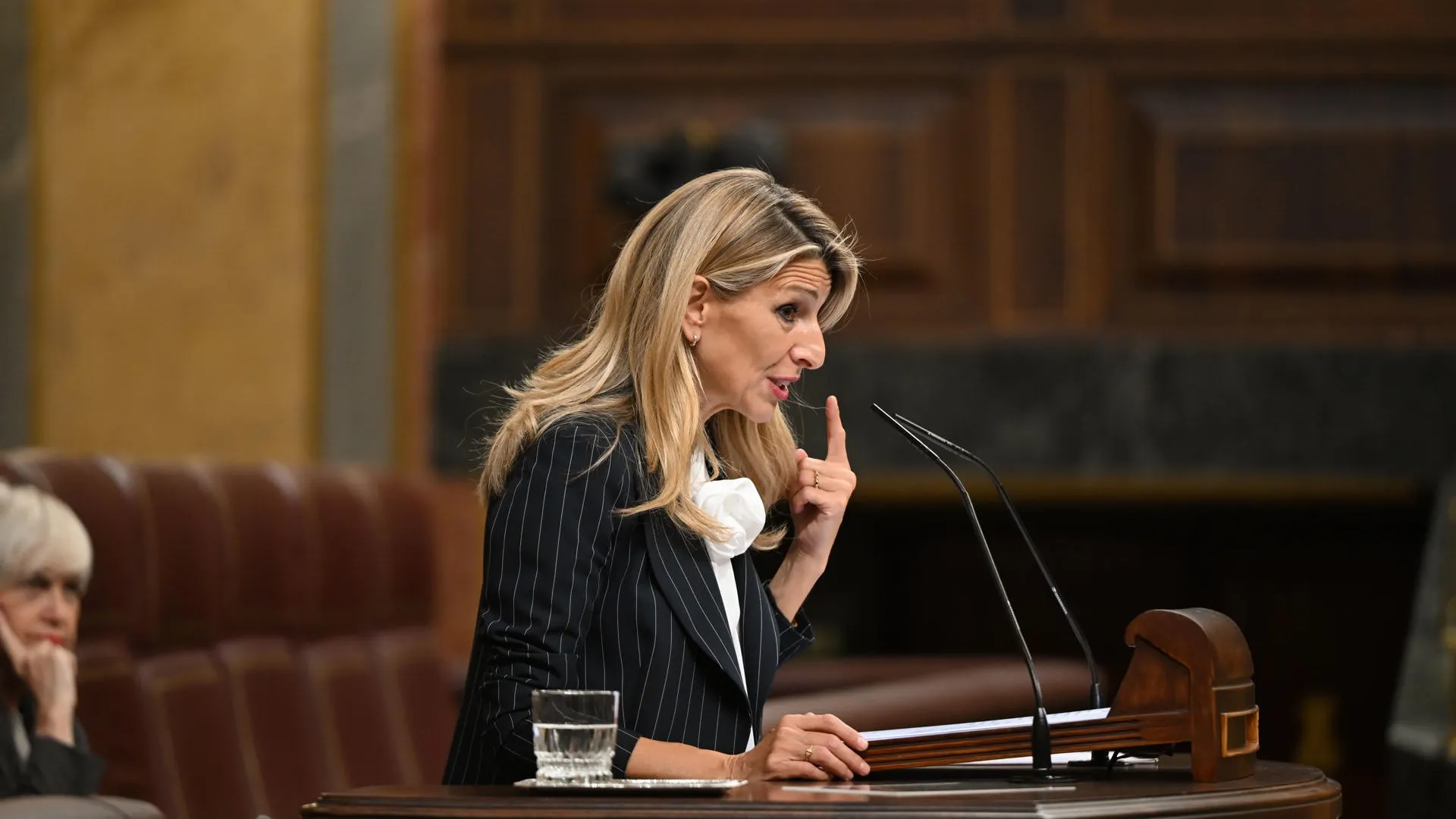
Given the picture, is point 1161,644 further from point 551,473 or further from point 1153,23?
point 1153,23

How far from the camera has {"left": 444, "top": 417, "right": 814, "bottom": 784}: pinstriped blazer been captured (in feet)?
5.39

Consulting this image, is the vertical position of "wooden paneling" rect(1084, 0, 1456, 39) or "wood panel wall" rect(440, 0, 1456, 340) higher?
"wooden paneling" rect(1084, 0, 1456, 39)

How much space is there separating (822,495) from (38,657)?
110 cm

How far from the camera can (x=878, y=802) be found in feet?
4.38

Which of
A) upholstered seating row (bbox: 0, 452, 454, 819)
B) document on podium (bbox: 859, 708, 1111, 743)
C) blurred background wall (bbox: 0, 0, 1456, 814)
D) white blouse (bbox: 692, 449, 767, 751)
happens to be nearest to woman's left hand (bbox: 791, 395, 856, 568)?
white blouse (bbox: 692, 449, 767, 751)

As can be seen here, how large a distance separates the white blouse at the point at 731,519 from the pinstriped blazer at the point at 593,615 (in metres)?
0.02

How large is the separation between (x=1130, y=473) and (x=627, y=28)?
164 centimetres

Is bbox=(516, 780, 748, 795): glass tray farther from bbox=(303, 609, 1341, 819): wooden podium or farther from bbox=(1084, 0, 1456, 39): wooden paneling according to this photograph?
bbox=(1084, 0, 1456, 39): wooden paneling

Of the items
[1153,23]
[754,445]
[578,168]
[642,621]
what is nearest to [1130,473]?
[1153,23]

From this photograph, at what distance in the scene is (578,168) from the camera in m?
4.68

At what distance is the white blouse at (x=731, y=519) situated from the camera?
1.81m

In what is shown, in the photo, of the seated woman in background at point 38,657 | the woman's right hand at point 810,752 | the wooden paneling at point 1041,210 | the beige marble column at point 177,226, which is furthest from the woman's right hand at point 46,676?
the wooden paneling at point 1041,210

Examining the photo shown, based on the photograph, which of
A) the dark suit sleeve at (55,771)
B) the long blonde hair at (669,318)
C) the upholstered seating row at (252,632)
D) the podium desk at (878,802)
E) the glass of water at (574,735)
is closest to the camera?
the podium desk at (878,802)

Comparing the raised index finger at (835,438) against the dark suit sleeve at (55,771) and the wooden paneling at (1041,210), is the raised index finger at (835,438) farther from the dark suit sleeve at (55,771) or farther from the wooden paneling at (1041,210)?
the wooden paneling at (1041,210)
